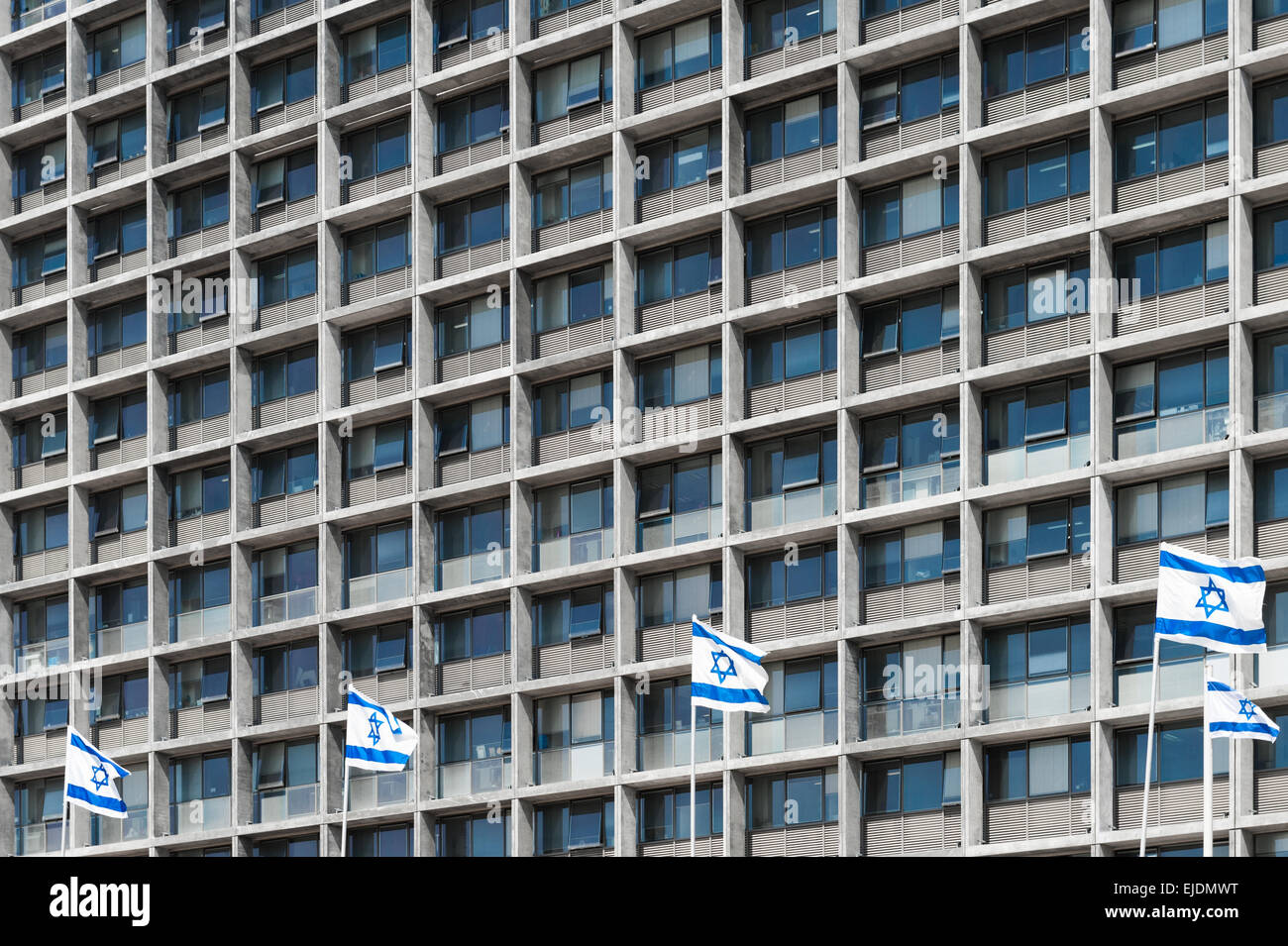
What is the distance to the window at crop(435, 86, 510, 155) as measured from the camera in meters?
70.2

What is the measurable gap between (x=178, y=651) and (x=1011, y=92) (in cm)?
3012

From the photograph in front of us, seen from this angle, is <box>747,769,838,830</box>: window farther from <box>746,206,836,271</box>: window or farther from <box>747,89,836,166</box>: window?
<box>747,89,836,166</box>: window

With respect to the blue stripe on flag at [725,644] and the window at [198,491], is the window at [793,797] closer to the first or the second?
the blue stripe on flag at [725,644]

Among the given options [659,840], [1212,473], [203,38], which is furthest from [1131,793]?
[203,38]

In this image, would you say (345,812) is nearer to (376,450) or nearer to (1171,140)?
(376,450)

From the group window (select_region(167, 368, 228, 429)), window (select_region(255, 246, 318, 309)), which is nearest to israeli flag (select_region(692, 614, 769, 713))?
window (select_region(255, 246, 318, 309))

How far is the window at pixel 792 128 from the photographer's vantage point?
210 ft

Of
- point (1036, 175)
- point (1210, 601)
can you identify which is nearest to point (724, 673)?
point (1210, 601)

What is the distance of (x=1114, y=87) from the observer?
5884 cm

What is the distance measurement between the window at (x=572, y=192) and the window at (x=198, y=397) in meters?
12.2

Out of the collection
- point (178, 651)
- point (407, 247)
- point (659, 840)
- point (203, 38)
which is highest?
point (203, 38)

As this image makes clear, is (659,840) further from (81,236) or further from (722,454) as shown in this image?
(81,236)

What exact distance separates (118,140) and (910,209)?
2908 centimetres
